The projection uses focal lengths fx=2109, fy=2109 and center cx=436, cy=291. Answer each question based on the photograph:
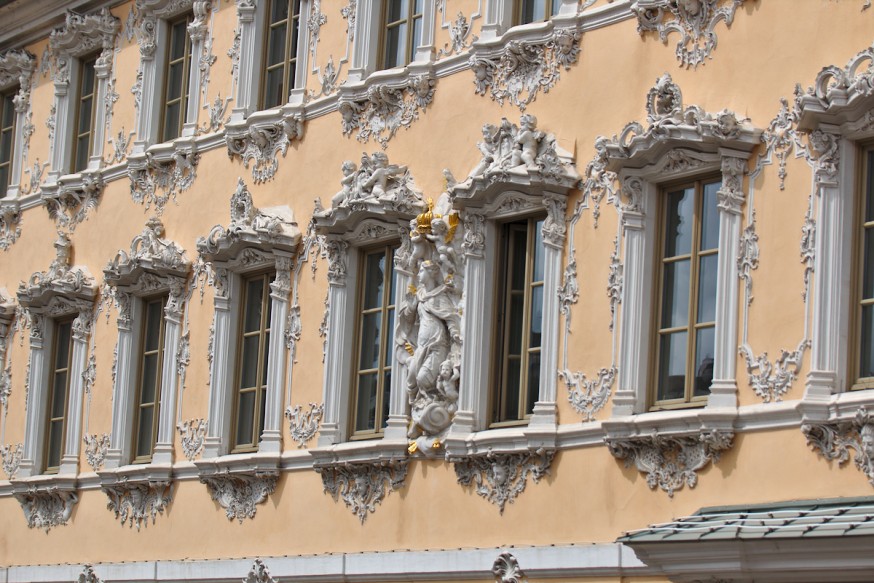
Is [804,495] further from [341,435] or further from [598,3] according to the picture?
[341,435]

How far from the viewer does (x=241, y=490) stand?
76.3ft

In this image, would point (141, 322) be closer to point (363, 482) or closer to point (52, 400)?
point (52, 400)

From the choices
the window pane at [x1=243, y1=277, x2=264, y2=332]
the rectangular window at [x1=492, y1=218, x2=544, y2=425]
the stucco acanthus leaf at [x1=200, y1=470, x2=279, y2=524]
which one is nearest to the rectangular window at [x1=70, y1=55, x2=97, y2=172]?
the window pane at [x1=243, y1=277, x2=264, y2=332]

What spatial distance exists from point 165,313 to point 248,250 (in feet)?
6.50

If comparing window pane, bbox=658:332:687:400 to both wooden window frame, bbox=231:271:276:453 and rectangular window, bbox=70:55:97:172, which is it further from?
rectangular window, bbox=70:55:97:172

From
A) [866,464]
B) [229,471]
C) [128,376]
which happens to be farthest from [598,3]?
[128,376]

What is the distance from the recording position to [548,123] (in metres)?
19.7

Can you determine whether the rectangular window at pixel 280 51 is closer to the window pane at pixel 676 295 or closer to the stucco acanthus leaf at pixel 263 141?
the stucco acanthus leaf at pixel 263 141

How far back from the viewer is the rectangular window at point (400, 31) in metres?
22.0

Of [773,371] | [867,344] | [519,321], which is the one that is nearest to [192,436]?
[519,321]

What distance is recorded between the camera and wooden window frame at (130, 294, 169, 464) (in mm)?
25359

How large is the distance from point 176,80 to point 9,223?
449 centimetres

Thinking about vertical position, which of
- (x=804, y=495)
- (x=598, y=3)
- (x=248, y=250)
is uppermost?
(x=598, y=3)

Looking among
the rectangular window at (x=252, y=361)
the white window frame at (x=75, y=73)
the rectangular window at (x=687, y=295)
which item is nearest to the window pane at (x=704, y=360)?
the rectangular window at (x=687, y=295)
